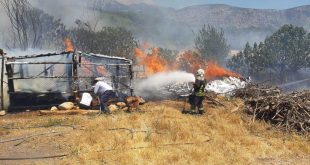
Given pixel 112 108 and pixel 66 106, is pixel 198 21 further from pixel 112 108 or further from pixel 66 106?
pixel 66 106

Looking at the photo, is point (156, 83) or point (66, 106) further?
point (156, 83)

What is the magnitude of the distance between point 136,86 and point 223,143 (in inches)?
434

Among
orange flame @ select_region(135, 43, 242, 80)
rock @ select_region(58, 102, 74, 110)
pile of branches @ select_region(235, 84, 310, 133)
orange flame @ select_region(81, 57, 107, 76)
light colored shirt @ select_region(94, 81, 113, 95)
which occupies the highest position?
orange flame @ select_region(81, 57, 107, 76)

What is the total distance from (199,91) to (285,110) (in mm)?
3047

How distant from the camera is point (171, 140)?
1012cm

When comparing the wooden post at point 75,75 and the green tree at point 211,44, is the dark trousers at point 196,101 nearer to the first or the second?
the wooden post at point 75,75

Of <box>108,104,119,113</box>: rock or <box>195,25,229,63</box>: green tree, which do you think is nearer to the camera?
<box>108,104,119,113</box>: rock

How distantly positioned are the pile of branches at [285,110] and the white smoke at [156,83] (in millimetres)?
6327

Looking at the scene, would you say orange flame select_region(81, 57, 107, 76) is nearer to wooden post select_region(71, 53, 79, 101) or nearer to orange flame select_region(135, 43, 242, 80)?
wooden post select_region(71, 53, 79, 101)

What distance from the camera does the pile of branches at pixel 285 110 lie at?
12.3 meters

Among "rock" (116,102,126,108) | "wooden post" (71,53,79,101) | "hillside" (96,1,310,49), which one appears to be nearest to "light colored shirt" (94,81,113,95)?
"wooden post" (71,53,79,101)

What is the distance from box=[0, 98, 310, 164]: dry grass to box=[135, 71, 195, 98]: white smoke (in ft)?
21.0

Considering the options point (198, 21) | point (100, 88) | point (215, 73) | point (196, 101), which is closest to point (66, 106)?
point (100, 88)

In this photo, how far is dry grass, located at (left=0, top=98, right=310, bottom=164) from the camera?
8.86 m
